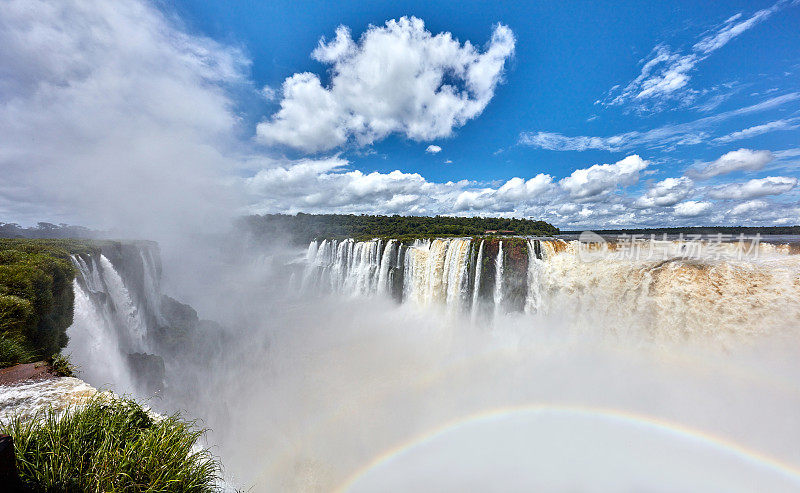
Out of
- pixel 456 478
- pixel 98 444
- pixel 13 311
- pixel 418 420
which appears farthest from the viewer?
pixel 418 420

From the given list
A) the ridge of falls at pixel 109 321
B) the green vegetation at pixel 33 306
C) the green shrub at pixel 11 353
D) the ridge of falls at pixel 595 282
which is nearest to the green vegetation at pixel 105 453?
the green shrub at pixel 11 353

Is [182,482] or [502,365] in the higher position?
[182,482]

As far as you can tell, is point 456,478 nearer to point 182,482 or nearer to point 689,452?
point 689,452

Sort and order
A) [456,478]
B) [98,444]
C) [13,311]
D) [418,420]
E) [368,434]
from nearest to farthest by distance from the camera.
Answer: [98,444], [13,311], [456,478], [368,434], [418,420]

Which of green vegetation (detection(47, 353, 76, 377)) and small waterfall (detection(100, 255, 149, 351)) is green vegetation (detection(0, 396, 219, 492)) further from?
small waterfall (detection(100, 255, 149, 351))

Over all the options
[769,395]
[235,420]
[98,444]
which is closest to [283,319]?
[235,420]

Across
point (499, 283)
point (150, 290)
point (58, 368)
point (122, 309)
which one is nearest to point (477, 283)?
point (499, 283)
